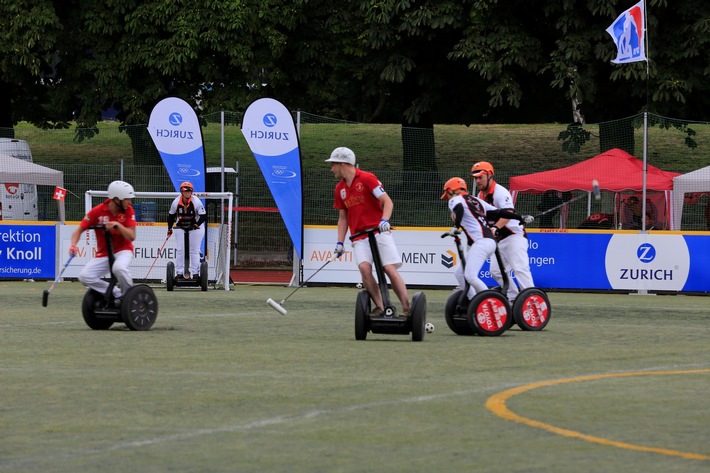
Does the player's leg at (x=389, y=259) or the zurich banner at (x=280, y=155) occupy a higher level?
the zurich banner at (x=280, y=155)

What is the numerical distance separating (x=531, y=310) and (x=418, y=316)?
2263mm

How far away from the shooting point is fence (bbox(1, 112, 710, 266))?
88.1 feet

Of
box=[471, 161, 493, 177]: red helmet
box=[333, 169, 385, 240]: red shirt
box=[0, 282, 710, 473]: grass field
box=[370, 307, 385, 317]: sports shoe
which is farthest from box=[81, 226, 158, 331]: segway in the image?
box=[471, 161, 493, 177]: red helmet

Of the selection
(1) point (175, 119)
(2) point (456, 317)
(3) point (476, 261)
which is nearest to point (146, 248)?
(1) point (175, 119)

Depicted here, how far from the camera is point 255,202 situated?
28.8m

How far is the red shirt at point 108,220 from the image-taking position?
1475cm

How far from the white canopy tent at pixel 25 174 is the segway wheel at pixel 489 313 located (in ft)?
54.9

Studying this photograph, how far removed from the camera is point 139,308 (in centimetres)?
1473

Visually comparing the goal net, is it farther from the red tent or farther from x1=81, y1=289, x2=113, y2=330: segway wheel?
x1=81, y1=289, x2=113, y2=330: segway wheel

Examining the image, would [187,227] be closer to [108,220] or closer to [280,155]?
[280,155]

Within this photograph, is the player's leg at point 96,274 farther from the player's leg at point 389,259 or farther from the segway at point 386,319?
the player's leg at point 389,259

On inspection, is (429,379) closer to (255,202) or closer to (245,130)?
(245,130)

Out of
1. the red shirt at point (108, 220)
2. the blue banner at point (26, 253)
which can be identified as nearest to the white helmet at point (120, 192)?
the red shirt at point (108, 220)

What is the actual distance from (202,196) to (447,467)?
723 inches
